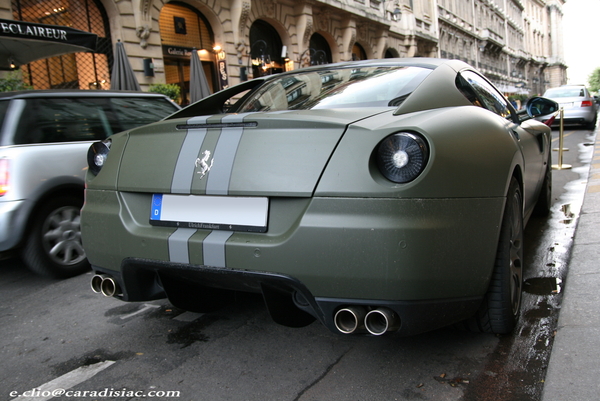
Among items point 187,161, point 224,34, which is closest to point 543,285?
point 187,161

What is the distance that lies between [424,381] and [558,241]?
2.59 meters

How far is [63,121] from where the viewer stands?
4375 mm

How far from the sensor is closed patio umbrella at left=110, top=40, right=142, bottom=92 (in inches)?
436

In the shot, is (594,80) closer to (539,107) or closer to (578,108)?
(578,108)

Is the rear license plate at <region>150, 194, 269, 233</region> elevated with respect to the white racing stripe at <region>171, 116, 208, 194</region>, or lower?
lower

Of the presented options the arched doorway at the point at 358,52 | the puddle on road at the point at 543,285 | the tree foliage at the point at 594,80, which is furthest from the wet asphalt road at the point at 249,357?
the tree foliage at the point at 594,80

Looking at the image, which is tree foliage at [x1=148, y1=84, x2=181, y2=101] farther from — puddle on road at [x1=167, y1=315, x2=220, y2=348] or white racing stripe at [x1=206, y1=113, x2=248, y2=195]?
white racing stripe at [x1=206, y1=113, x2=248, y2=195]

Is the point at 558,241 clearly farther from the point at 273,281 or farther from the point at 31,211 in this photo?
the point at 31,211

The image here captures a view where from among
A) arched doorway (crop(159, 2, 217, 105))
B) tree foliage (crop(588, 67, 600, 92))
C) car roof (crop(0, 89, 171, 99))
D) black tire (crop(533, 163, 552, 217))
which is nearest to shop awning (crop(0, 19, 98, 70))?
car roof (crop(0, 89, 171, 99))

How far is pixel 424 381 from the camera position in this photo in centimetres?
213

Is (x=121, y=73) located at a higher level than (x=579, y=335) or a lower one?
higher

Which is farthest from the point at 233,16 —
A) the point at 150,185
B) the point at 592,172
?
the point at 150,185

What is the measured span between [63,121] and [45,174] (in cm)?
63

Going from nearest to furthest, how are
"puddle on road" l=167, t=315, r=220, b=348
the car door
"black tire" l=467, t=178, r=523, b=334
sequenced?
"black tire" l=467, t=178, r=523, b=334
"puddle on road" l=167, t=315, r=220, b=348
the car door
